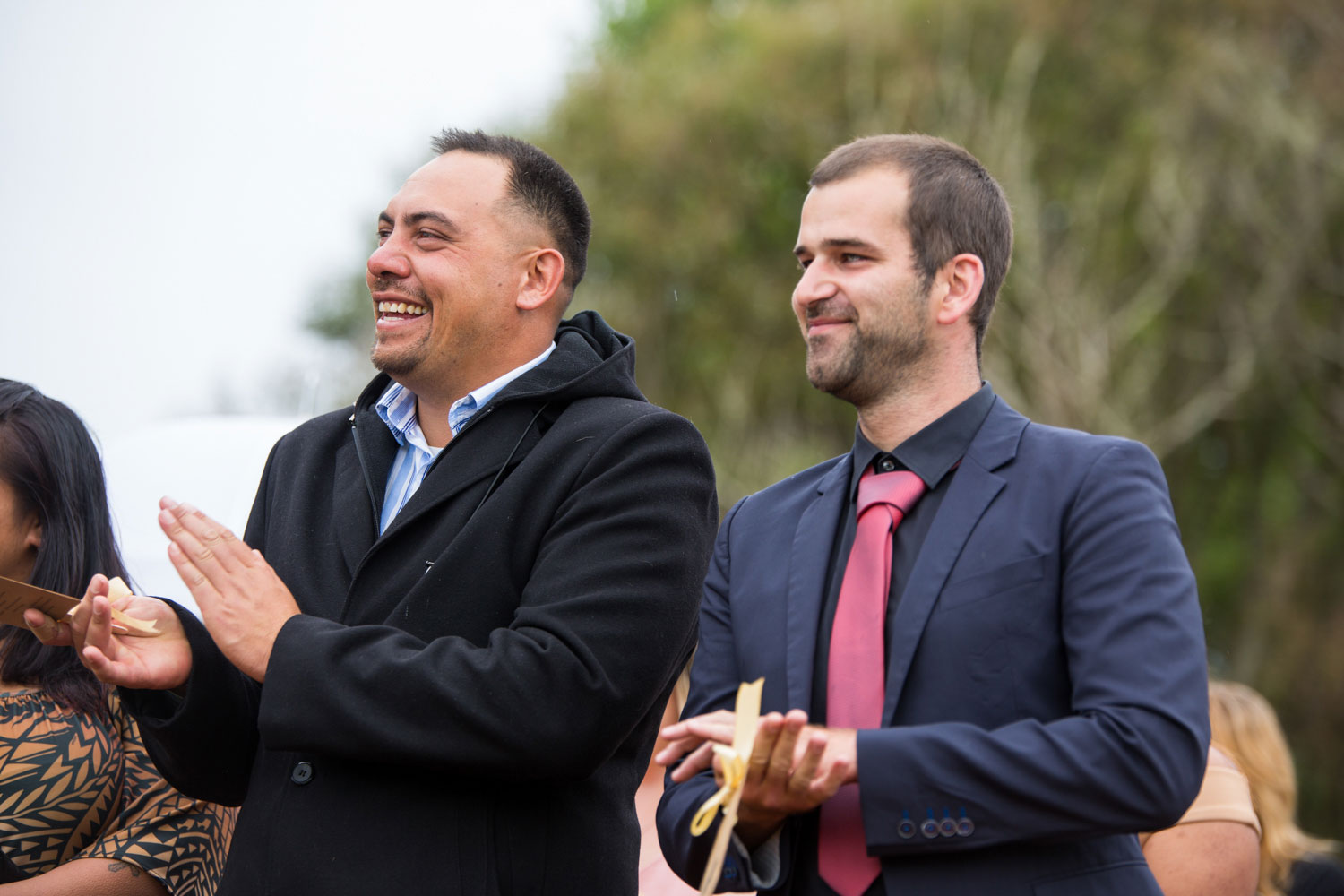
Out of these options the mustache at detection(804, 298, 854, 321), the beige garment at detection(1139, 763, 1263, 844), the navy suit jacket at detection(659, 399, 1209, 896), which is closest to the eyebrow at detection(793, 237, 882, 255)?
the mustache at detection(804, 298, 854, 321)

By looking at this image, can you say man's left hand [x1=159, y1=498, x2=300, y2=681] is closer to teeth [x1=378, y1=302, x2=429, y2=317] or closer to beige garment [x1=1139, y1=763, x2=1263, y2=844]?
teeth [x1=378, y1=302, x2=429, y2=317]

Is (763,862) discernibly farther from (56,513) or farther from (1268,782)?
(1268,782)

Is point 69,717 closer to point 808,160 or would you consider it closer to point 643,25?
point 808,160

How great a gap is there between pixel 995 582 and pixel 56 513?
8.77 ft

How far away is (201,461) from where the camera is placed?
6.00 m

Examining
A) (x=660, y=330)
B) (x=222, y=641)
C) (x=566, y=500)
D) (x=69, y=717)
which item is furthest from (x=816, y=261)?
(x=660, y=330)

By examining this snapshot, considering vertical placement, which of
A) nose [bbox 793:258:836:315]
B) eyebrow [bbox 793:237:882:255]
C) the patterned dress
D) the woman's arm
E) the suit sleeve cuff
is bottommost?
the woman's arm

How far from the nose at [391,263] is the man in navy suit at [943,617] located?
44.2 inches

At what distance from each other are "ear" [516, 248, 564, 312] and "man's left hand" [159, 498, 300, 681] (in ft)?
3.45

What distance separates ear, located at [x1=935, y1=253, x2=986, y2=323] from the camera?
9.43ft

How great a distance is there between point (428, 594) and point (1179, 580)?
1.55 metres

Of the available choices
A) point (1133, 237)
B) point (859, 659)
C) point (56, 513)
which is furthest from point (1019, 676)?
point (1133, 237)

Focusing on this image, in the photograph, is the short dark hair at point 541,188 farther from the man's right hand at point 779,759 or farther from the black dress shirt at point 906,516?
the man's right hand at point 779,759

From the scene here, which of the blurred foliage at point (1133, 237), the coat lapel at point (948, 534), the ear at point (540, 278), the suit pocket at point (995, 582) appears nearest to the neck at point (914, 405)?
the coat lapel at point (948, 534)
